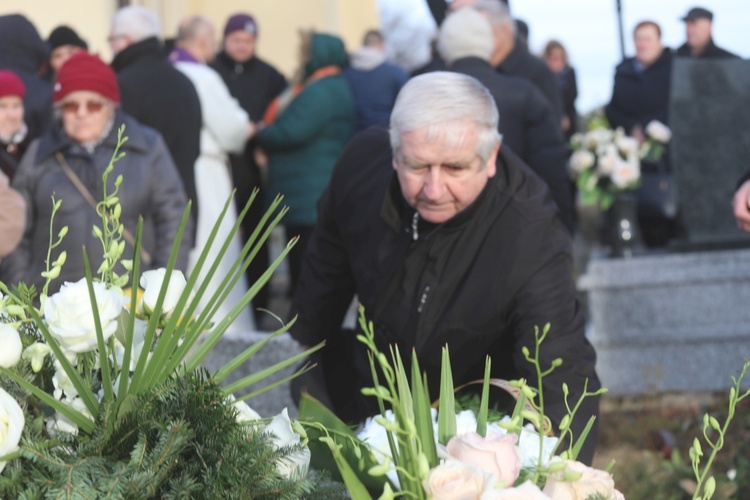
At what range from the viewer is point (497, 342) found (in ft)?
11.0

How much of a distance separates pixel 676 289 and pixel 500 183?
13.5 ft

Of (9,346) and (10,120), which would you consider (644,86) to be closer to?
Result: (10,120)

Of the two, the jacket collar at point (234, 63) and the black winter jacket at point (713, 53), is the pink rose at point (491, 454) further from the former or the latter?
the black winter jacket at point (713, 53)

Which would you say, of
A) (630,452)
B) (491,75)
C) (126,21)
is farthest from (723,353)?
(126,21)

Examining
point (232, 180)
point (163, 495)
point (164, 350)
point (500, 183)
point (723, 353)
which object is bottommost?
point (723, 353)

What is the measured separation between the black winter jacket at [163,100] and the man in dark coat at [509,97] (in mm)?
1288

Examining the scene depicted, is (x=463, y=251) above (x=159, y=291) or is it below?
below

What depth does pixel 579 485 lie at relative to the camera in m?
1.44

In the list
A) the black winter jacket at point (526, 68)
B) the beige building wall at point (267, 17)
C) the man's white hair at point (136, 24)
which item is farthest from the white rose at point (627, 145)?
the beige building wall at point (267, 17)

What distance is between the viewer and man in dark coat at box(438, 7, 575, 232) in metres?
5.65

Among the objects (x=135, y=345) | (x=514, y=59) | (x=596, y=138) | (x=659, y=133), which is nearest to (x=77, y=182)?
(x=514, y=59)

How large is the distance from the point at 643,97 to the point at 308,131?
2890mm

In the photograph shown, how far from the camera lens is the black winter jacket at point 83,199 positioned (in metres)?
5.09

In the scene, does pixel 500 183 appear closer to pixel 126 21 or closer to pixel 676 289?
pixel 126 21
